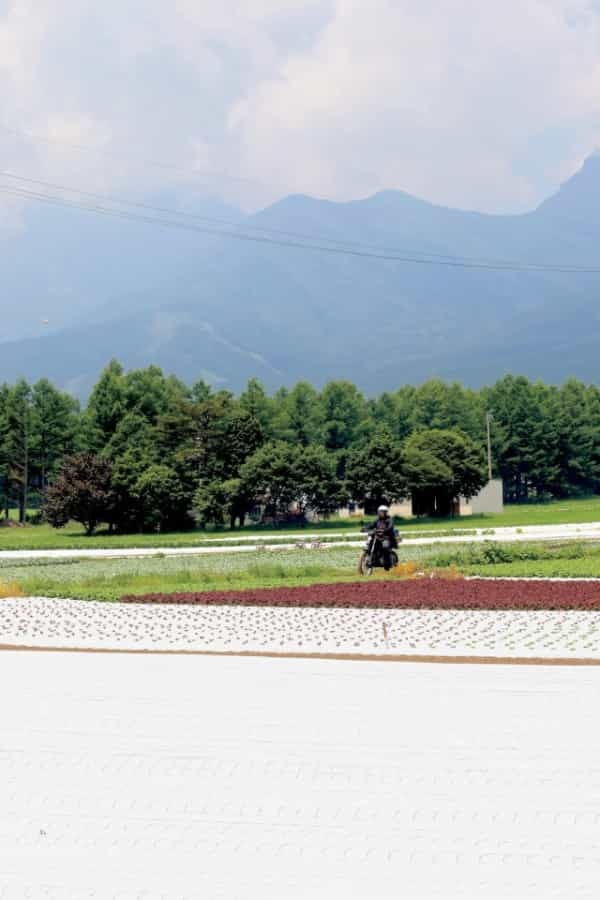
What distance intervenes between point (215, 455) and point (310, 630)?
54777mm

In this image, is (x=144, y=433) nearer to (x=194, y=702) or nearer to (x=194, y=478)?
(x=194, y=478)

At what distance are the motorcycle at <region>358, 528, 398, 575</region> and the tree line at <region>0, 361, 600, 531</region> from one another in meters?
39.4

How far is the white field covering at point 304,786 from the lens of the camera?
696 cm

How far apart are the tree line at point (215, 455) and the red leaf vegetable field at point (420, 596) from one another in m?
43.3

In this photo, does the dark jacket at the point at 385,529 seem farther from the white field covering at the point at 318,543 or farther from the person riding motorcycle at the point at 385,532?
the white field covering at the point at 318,543

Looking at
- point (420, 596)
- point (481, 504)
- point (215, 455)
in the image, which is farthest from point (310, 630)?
point (481, 504)

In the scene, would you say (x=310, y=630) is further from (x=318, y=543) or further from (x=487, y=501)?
(x=487, y=501)

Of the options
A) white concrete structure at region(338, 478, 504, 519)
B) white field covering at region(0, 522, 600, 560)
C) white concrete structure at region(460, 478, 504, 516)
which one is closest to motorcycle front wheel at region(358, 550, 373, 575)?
white field covering at region(0, 522, 600, 560)

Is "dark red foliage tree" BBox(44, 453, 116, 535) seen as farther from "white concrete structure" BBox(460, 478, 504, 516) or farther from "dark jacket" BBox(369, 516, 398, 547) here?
"dark jacket" BBox(369, 516, 398, 547)

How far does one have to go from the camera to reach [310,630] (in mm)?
18109

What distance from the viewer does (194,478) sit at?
232ft

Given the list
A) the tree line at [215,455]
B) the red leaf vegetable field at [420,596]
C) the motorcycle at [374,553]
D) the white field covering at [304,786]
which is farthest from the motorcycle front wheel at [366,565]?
the tree line at [215,455]

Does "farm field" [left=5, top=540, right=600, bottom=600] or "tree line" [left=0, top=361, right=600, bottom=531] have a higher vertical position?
"tree line" [left=0, top=361, right=600, bottom=531]

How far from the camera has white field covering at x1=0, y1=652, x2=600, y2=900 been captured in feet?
22.8
